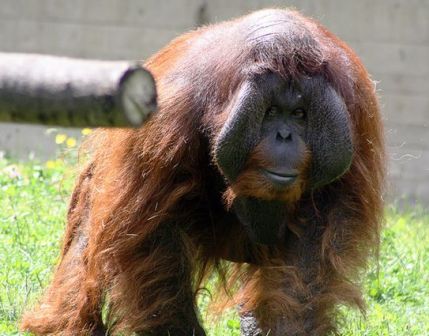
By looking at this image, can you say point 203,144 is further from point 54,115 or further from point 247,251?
point 54,115

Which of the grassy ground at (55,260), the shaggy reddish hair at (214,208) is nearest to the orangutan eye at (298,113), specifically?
the shaggy reddish hair at (214,208)

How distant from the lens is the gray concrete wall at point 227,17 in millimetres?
10008

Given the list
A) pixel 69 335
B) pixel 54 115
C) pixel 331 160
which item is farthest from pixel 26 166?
pixel 54 115

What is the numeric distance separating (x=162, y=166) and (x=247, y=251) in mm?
648

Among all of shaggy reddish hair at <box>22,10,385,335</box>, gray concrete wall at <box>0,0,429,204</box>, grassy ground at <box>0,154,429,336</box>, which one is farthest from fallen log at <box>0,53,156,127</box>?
gray concrete wall at <box>0,0,429,204</box>

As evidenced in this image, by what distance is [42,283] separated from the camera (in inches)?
205

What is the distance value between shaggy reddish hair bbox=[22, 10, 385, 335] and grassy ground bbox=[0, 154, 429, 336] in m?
0.47

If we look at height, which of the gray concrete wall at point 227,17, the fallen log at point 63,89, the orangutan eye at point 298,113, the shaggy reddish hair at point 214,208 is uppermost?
the fallen log at point 63,89

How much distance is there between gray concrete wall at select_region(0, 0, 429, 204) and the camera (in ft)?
32.8

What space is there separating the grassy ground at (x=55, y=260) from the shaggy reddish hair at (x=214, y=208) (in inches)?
18.5

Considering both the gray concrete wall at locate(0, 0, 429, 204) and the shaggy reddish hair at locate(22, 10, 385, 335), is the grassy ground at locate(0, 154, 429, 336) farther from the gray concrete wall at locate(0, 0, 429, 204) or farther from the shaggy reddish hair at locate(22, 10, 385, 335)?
the gray concrete wall at locate(0, 0, 429, 204)

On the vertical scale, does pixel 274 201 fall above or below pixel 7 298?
above

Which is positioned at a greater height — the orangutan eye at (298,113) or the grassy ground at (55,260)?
the orangutan eye at (298,113)

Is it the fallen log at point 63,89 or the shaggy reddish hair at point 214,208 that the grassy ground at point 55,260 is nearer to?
the shaggy reddish hair at point 214,208
